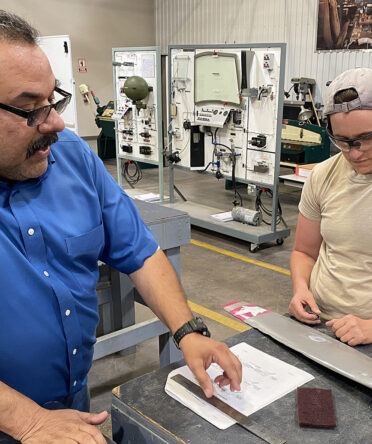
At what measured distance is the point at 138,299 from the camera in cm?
291

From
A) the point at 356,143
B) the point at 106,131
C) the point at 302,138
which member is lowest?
the point at 106,131

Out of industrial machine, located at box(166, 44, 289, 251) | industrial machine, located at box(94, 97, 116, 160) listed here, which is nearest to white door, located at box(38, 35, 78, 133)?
industrial machine, located at box(166, 44, 289, 251)

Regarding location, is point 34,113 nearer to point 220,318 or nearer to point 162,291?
point 162,291

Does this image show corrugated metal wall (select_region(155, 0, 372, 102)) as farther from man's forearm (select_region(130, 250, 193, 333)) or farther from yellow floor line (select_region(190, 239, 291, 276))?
man's forearm (select_region(130, 250, 193, 333))

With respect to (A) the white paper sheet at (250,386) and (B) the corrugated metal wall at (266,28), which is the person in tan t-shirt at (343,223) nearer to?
(A) the white paper sheet at (250,386)

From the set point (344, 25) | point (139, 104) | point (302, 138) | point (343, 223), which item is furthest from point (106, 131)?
point (343, 223)

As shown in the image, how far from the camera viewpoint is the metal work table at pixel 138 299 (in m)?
2.49

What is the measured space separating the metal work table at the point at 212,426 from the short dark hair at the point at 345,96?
82 cm

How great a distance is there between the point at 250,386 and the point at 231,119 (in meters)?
4.19

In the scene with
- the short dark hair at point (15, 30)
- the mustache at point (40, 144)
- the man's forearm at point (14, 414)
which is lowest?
the man's forearm at point (14, 414)

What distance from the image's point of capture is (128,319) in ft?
9.57

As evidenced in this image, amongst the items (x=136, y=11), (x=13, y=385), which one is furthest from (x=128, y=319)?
(x=136, y=11)

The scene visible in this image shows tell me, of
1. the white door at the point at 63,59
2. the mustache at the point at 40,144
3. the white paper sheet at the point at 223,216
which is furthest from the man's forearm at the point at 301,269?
the white door at the point at 63,59

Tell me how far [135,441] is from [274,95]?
4.00 meters
